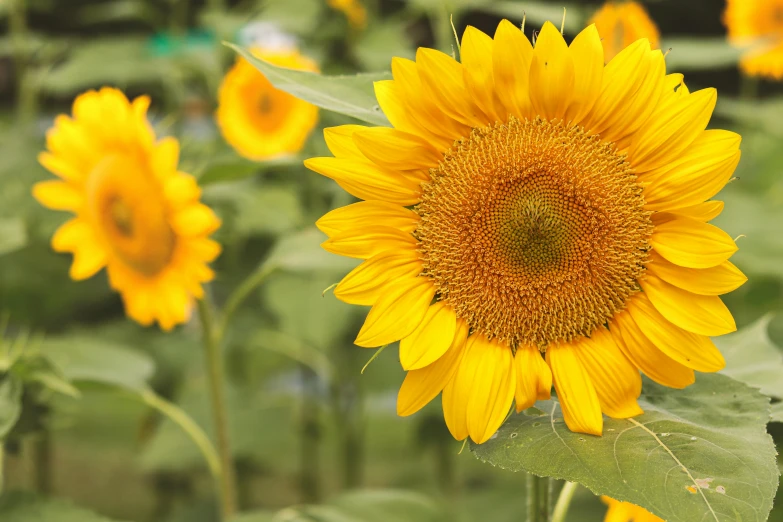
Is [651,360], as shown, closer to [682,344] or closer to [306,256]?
[682,344]

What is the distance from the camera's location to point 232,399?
1610 mm

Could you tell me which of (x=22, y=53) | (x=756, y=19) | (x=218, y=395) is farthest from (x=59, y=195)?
Result: (x=756, y=19)

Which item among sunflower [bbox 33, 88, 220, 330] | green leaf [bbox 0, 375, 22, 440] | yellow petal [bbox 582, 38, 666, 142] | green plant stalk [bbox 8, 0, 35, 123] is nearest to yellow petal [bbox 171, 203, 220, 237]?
sunflower [bbox 33, 88, 220, 330]

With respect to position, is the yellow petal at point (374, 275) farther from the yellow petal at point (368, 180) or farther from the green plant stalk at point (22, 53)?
the green plant stalk at point (22, 53)

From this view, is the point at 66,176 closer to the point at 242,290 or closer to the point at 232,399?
the point at 242,290

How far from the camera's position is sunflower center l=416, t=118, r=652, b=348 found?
534 mm

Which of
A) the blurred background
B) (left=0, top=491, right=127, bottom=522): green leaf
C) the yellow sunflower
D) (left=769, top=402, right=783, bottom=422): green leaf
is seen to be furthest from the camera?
the yellow sunflower

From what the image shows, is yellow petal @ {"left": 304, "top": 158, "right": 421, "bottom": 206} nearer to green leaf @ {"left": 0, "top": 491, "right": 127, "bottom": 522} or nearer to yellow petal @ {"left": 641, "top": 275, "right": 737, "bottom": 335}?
yellow petal @ {"left": 641, "top": 275, "right": 737, "bottom": 335}

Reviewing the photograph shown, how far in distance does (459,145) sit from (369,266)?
100mm

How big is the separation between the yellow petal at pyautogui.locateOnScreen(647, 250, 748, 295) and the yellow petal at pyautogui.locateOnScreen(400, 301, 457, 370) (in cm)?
13

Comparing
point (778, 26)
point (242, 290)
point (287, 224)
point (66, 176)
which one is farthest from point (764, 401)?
point (778, 26)

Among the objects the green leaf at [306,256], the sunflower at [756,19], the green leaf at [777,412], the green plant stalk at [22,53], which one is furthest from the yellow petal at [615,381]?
the green plant stalk at [22,53]

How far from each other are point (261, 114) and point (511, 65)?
1208 mm

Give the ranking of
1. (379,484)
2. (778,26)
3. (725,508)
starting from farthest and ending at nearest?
(379,484) → (778,26) → (725,508)
